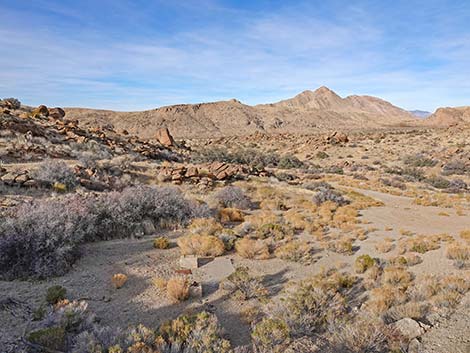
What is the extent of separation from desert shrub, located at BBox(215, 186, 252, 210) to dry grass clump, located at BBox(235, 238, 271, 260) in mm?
4985

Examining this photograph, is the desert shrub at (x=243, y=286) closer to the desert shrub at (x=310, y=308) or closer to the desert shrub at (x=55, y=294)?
the desert shrub at (x=310, y=308)

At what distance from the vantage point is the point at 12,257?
7.30 metres

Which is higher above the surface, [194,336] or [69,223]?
[69,223]

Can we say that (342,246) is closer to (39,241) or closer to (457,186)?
(39,241)

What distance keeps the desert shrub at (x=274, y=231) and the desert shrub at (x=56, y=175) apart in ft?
24.0

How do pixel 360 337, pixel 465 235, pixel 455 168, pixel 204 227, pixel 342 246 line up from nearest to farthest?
pixel 360 337
pixel 342 246
pixel 204 227
pixel 465 235
pixel 455 168

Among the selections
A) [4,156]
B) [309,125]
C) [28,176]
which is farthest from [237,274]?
[309,125]

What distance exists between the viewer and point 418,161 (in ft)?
118

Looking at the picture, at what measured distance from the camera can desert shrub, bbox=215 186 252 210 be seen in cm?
1466

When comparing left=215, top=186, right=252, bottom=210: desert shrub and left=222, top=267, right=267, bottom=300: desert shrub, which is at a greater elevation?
left=215, top=186, right=252, bottom=210: desert shrub

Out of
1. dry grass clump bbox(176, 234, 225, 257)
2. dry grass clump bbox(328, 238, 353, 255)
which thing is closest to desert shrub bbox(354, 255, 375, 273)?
dry grass clump bbox(328, 238, 353, 255)

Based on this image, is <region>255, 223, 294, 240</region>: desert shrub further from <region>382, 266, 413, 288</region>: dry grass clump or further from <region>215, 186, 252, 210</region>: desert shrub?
<region>382, 266, 413, 288</region>: dry grass clump

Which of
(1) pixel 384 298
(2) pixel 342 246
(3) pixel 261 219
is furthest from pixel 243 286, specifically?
(3) pixel 261 219

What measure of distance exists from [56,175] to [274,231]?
27.3 ft
